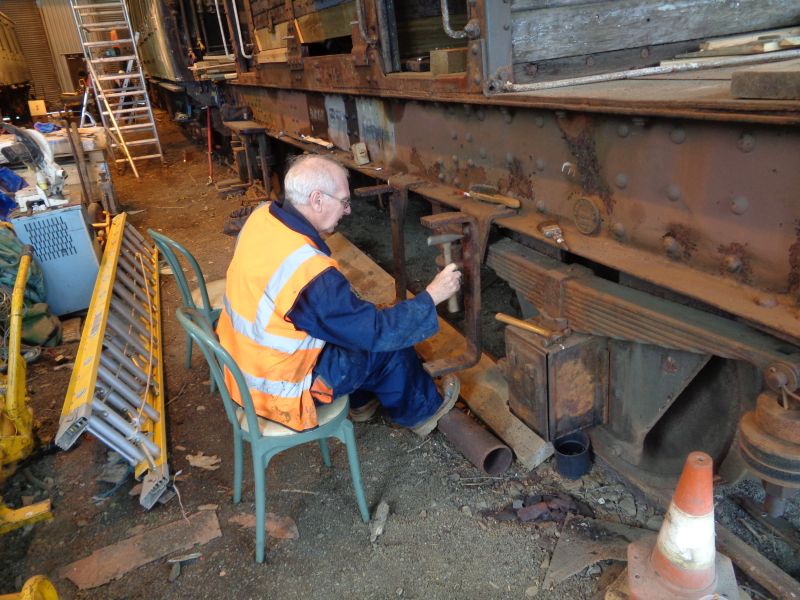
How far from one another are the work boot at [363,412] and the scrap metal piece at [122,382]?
104 centimetres

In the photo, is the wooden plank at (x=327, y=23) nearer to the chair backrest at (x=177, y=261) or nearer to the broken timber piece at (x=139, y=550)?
the chair backrest at (x=177, y=261)

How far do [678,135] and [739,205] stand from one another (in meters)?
0.29

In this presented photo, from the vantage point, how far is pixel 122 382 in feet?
11.0

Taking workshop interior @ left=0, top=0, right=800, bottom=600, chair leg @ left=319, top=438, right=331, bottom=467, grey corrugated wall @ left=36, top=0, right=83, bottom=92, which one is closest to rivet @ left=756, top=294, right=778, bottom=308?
workshop interior @ left=0, top=0, right=800, bottom=600

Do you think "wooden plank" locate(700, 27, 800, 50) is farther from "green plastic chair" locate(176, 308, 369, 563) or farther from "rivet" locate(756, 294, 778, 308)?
"green plastic chair" locate(176, 308, 369, 563)

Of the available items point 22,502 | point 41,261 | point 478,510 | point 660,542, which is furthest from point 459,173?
point 41,261

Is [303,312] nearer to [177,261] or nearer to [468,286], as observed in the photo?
[468,286]

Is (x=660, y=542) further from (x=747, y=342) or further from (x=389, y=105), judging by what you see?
(x=389, y=105)

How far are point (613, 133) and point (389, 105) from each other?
1893 mm

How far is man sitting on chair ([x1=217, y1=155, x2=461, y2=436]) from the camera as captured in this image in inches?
94.8

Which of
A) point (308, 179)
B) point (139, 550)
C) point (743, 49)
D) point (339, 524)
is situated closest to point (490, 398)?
point (339, 524)

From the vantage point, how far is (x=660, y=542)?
196 centimetres

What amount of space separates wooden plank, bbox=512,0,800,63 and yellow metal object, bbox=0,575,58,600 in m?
2.68

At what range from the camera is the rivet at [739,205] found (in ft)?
5.54
